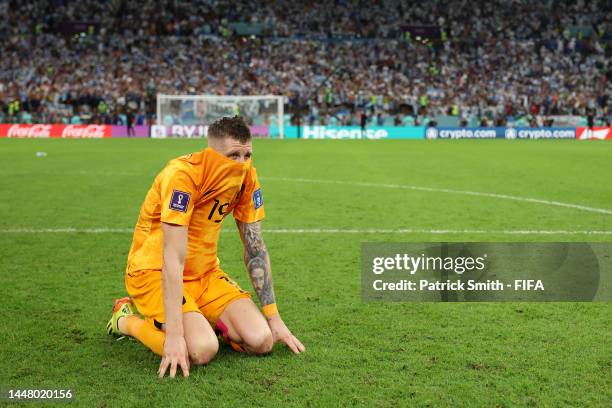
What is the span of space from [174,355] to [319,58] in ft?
146

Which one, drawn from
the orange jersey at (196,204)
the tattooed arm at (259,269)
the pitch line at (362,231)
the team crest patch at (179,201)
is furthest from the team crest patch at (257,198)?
the pitch line at (362,231)

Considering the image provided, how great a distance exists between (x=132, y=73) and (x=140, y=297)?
42.3 m

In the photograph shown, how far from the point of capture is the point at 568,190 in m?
12.9

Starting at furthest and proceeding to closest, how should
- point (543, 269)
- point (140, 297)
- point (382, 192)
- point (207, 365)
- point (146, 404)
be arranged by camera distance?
point (382, 192) → point (543, 269) → point (140, 297) → point (207, 365) → point (146, 404)

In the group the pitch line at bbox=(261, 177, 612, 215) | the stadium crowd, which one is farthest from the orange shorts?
the stadium crowd

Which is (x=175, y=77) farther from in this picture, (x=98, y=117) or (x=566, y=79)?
(x=566, y=79)

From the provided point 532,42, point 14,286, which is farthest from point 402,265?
point 532,42

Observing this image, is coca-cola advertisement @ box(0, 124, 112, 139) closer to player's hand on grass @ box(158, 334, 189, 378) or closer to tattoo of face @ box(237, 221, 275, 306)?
tattoo of face @ box(237, 221, 275, 306)

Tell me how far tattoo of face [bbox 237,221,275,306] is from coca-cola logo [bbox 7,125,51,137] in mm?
36205

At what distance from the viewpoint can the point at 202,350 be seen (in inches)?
148

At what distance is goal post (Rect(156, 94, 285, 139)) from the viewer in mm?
36750

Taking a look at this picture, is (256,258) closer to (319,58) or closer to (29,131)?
(29,131)

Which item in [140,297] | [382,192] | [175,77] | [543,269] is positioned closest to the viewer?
[140,297]

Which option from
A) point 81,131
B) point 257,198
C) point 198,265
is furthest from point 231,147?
point 81,131
